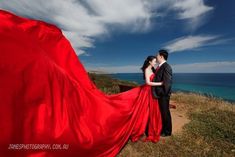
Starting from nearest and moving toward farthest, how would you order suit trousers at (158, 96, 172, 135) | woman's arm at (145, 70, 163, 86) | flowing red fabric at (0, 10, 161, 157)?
1. flowing red fabric at (0, 10, 161, 157)
2. woman's arm at (145, 70, 163, 86)
3. suit trousers at (158, 96, 172, 135)

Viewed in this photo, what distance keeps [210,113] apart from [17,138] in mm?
8211

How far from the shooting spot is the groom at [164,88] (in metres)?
6.15

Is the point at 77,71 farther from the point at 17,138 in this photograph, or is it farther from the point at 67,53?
the point at 17,138

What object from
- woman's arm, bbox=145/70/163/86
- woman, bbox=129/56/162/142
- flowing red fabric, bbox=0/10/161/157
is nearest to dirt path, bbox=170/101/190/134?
woman, bbox=129/56/162/142

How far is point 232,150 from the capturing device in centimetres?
560

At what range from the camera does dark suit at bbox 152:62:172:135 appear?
615 cm

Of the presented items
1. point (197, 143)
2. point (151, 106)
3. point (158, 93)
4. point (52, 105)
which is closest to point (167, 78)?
point (158, 93)

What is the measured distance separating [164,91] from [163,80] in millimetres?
324

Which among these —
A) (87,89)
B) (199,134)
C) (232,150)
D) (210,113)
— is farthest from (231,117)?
(87,89)

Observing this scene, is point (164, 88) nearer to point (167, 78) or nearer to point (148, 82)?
point (167, 78)

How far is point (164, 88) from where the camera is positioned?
6.23 metres

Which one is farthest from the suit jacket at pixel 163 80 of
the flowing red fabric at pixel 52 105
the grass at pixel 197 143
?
the grass at pixel 197 143

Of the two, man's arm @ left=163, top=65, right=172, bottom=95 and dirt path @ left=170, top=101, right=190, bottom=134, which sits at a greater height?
man's arm @ left=163, top=65, right=172, bottom=95

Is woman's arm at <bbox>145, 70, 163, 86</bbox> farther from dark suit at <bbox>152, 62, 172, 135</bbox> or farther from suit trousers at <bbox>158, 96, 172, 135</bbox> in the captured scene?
suit trousers at <bbox>158, 96, 172, 135</bbox>
